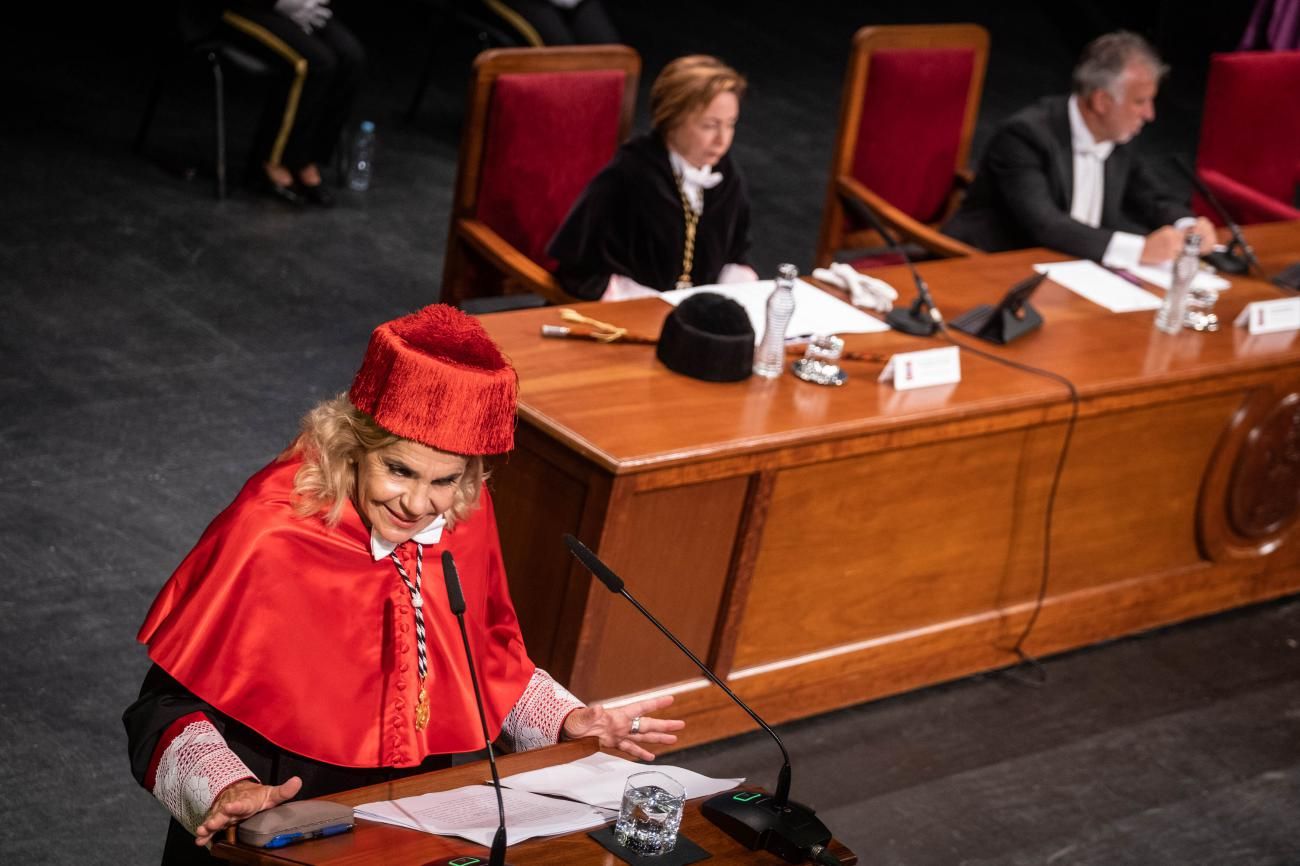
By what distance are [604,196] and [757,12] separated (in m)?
6.51

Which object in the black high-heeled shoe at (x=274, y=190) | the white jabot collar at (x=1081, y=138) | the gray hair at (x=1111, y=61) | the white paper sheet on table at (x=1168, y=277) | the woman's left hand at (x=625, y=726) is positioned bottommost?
the black high-heeled shoe at (x=274, y=190)

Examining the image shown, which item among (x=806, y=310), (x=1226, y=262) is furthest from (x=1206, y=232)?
(x=806, y=310)

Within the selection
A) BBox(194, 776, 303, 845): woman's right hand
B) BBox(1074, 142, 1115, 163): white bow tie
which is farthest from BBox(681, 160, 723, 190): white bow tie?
BBox(194, 776, 303, 845): woman's right hand

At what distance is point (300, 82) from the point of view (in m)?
6.43

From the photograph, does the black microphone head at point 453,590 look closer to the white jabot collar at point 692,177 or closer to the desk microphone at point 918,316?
the desk microphone at point 918,316

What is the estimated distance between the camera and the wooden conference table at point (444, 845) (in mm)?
1887

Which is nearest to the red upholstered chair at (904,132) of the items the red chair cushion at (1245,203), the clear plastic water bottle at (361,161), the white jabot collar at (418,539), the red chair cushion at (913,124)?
the red chair cushion at (913,124)

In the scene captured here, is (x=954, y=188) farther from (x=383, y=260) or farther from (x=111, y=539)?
(x=111, y=539)

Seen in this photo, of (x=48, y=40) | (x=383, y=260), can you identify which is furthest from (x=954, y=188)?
(x=48, y=40)

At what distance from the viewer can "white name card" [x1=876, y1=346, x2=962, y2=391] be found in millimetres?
3861

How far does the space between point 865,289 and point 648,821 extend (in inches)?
100

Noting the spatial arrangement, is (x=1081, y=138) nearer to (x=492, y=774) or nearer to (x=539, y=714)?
(x=539, y=714)

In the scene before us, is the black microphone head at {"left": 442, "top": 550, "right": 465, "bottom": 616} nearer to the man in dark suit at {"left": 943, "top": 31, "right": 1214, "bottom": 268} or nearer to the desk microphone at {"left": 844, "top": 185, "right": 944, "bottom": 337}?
the desk microphone at {"left": 844, "top": 185, "right": 944, "bottom": 337}

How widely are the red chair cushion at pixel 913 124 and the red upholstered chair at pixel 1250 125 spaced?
112 centimetres
